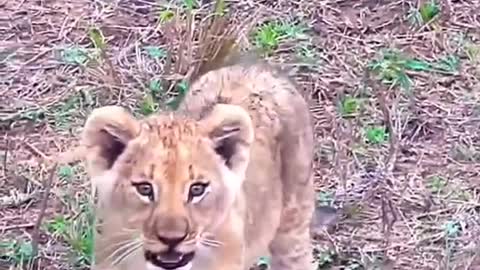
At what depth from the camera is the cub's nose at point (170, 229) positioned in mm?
4043

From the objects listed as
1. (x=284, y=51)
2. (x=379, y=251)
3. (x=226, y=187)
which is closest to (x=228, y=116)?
(x=226, y=187)

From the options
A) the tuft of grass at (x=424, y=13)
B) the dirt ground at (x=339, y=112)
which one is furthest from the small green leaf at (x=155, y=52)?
the tuft of grass at (x=424, y=13)

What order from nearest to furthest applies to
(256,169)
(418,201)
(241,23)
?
(256,169) → (418,201) → (241,23)

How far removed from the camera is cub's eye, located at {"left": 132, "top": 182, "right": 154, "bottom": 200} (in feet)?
13.5

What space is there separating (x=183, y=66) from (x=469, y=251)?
5.67 ft


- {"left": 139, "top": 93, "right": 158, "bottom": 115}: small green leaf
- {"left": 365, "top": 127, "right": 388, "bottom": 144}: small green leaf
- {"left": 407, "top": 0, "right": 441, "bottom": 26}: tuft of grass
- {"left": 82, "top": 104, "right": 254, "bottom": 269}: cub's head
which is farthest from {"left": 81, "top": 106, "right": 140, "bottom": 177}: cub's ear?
{"left": 407, "top": 0, "right": 441, "bottom": 26}: tuft of grass

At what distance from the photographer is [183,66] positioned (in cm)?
658

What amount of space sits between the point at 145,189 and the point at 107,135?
276 millimetres

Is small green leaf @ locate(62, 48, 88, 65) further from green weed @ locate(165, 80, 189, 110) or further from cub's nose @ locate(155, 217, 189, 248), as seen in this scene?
cub's nose @ locate(155, 217, 189, 248)

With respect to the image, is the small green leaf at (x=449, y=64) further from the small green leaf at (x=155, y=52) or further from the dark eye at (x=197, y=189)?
the dark eye at (x=197, y=189)

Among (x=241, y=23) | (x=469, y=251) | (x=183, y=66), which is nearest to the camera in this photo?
(x=469, y=251)

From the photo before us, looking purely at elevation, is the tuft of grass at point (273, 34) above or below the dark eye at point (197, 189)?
below

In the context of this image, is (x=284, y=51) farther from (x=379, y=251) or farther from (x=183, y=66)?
(x=379, y=251)

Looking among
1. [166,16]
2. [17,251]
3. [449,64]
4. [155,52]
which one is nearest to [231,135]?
[17,251]
